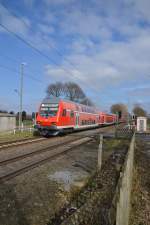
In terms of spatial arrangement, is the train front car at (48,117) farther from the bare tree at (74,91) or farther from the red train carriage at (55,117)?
the bare tree at (74,91)

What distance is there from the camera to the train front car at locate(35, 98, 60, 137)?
91.3ft

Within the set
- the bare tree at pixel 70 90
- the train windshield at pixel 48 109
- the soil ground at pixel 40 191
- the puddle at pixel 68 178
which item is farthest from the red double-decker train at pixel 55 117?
the bare tree at pixel 70 90

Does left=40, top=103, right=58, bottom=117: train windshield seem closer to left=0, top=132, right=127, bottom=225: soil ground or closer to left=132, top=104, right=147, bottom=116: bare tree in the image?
left=0, top=132, right=127, bottom=225: soil ground

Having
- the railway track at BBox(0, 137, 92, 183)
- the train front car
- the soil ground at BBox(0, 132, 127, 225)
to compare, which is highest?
the train front car

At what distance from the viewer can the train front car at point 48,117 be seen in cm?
2783

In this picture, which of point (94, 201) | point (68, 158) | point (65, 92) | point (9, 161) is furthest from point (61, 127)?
point (65, 92)

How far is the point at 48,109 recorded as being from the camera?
28812 mm

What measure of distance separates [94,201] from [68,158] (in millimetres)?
7854

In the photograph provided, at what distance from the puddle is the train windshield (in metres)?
16.6

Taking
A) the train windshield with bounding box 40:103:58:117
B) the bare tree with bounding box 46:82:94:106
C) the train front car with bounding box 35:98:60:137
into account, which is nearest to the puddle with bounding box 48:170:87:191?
the train front car with bounding box 35:98:60:137

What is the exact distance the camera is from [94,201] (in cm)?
772

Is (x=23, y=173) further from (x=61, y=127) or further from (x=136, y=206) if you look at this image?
(x=61, y=127)

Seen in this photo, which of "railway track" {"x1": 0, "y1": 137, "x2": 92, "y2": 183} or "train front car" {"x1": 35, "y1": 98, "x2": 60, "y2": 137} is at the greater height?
"train front car" {"x1": 35, "y1": 98, "x2": 60, "y2": 137}

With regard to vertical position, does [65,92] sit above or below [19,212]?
above
